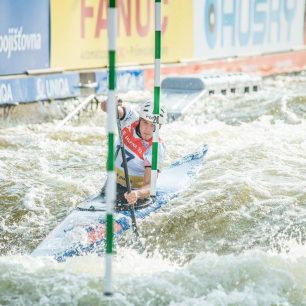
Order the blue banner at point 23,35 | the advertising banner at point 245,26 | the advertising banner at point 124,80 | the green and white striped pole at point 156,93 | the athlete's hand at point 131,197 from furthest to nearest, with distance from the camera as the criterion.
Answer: the advertising banner at point 245,26, the advertising banner at point 124,80, the blue banner at point 23,35, the green and white striped pole at point 156,93, the athlete's hand at point 131,197

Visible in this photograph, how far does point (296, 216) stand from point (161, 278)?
2718 millimetres

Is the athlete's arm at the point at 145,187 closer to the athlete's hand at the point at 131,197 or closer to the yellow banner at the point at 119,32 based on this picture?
the athlete's hand at the point at 131,197

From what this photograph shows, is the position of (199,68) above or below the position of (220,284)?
above

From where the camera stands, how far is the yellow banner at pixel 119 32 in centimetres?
1420

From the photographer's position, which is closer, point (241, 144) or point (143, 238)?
point (143, 238)

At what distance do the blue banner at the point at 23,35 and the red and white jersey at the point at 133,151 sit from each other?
193 inches

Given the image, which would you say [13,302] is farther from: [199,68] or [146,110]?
[199,68]

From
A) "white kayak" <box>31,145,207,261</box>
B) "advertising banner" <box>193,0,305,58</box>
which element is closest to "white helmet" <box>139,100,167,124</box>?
"white kayak" <box>31,145,207,261</box>

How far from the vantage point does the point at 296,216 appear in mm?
8930

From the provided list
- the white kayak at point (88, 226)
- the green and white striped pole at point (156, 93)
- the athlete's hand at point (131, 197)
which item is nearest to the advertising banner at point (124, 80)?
the white kayak at point (88, 226)

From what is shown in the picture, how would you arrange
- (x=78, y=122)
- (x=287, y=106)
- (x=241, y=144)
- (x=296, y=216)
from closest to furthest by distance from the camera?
(x=296, y=216)
(x=241, y=144)
(x=78, y=122)
(x=287, y=106)

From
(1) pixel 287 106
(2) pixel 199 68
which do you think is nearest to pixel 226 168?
(1) pixel 287 106

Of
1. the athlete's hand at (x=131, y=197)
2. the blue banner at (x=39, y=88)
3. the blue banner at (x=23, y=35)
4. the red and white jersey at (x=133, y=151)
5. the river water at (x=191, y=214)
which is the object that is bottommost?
the river water at (x=191, y=214)

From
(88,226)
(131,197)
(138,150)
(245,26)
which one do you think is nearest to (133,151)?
(138,150)
